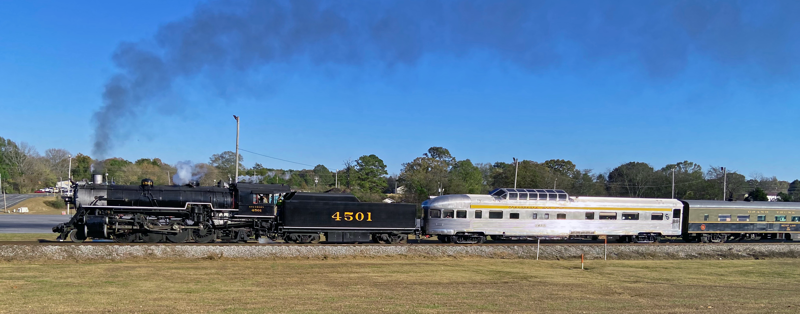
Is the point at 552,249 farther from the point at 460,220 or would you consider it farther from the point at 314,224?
the point at 314,224

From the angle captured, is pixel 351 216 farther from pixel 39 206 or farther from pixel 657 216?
pixel 39 206

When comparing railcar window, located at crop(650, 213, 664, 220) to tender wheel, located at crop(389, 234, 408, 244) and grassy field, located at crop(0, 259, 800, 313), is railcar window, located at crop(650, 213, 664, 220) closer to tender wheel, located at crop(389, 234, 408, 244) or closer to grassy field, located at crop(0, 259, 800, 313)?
grassy field, located at crop(0, 259, 800, 313)

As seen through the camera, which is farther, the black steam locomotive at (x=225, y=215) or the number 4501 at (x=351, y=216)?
the number 4501 at (x=351, y=216)

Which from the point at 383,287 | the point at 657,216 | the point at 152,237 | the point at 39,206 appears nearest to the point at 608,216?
the point at 657,216

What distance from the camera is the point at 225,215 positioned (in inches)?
890

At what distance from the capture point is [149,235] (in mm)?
21734

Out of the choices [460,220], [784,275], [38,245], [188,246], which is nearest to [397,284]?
[188,246]

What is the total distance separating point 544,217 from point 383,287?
14964 millimetres

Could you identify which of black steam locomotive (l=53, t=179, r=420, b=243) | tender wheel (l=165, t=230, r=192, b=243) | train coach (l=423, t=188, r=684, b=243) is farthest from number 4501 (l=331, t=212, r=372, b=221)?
tender wheel (l=165, t=230, r=192, b=243)

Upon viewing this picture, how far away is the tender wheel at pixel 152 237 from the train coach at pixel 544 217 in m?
12.2

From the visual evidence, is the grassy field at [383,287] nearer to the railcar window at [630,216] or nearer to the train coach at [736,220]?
the railcar window at [630,216]

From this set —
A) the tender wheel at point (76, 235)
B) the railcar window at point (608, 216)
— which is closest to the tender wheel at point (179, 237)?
the tender wheel at point (76, 235)

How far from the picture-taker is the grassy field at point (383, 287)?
12273 mm

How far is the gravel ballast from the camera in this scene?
63.9ft
